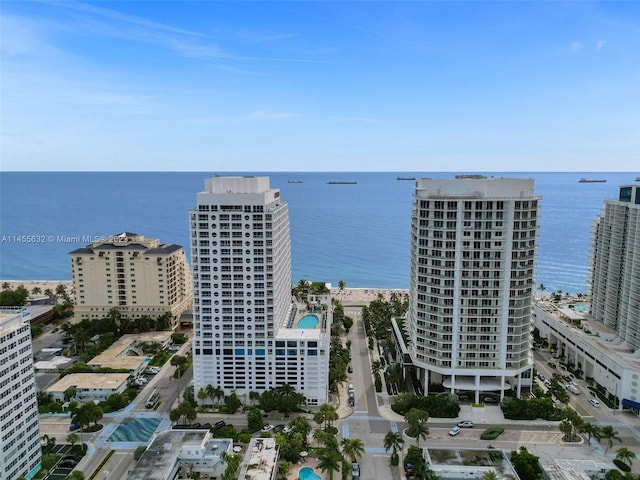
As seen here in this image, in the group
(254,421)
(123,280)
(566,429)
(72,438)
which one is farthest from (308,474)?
(123,280)

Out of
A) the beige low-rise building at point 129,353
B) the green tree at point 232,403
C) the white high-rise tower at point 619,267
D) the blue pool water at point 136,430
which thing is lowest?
the blue pool water at point 136,430

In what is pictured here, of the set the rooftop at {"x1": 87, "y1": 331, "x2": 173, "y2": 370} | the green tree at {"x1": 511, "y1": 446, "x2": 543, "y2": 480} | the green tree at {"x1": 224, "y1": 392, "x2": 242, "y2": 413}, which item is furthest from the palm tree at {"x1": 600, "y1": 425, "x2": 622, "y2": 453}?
the rooftop at {"x1": 87, "y1": 331, "x2": 173, "y2": 370}

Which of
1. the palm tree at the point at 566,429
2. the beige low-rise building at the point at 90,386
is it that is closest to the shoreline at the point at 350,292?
the beige low-rise building at the point at 90,386

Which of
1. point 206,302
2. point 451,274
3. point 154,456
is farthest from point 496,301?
point 154,456

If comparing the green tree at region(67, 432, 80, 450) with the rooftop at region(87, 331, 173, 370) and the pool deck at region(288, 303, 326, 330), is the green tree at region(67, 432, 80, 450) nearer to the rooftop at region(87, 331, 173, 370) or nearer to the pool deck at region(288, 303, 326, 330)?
the rooftop at region(87, 331, 173, 370)

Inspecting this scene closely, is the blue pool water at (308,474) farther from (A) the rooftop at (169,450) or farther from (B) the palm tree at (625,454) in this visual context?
(B) the palm tree at (625,454)

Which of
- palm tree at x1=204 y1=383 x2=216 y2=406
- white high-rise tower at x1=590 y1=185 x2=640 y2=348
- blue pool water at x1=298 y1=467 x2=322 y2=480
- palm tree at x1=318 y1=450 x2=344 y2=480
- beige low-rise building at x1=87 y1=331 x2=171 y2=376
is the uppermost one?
white high-rise tower at x1=590 y1=185 x2=640 y2=348
